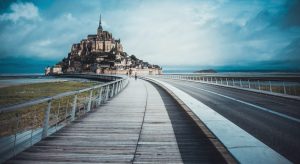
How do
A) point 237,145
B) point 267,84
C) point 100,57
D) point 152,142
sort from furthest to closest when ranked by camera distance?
point 100,57 < point 267,84 < point 152,142 < point 237,145

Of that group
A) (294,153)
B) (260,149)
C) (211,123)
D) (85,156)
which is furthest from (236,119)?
(85,156)

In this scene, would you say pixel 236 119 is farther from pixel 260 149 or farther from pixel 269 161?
pixel 269 161

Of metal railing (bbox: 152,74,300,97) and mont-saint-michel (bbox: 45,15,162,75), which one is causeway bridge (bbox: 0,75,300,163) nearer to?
metal railing (bbox: 152,74,300,97)

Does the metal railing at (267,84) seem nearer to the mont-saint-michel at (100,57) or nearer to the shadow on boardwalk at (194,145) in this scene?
the shadow on boardwalk at (194,145)

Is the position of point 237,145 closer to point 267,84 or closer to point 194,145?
point 194,145

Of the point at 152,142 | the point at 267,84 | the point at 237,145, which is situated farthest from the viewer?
the point at 267,84

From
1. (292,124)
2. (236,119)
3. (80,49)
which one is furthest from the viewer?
(80,49)

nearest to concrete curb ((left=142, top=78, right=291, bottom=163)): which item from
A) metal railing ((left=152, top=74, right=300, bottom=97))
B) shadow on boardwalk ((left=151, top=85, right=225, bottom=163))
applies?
shadow on boardwalk ((left=151, top=85, right=225, bottom=163))

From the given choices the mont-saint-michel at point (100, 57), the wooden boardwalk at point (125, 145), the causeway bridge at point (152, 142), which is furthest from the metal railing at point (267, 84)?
the mont-saint-michel at point (100, 57)

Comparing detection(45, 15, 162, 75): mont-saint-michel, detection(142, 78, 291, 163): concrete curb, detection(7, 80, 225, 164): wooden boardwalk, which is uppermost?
detection(45, 15, 162, 75): mont-saint-michel

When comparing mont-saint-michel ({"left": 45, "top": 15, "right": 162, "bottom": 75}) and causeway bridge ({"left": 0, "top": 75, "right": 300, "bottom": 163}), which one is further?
mont-saint-michel ({"left": 45, "top": 15, "right": 162, "bottom": 75})

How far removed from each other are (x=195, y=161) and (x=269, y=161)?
118cm

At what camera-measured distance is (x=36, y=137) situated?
16.9 feet

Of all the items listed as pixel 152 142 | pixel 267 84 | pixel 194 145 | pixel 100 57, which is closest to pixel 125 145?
pixel 152 142
